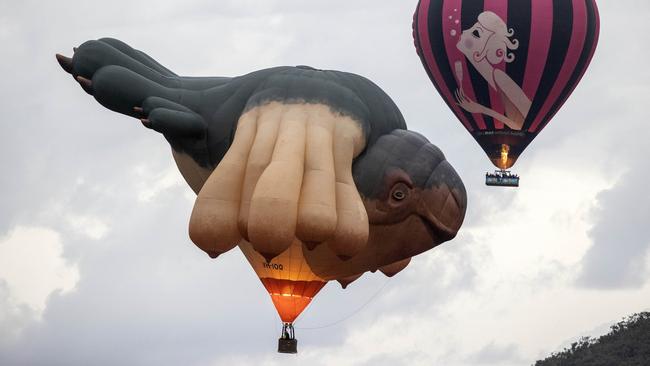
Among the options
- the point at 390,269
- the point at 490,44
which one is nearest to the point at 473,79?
the point at 490,44

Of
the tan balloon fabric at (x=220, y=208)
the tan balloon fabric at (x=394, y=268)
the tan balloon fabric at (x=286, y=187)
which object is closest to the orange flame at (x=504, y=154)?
the tan balloon fabric at (x=394, y=268)

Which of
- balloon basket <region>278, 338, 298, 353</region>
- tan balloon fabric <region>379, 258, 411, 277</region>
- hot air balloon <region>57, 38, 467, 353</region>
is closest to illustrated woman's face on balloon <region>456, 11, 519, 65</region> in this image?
tan balloon fabric <region>379, 258, 411, 277</region>

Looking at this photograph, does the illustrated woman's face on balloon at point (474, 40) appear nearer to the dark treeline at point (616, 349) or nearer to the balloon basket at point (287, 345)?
the dark treeline at point (616, 349)

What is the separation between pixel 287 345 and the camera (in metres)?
20.3

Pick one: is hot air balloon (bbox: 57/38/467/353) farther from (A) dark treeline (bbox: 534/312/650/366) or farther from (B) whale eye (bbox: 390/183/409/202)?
(A) dark treeline (bbox: 534/312/650/366)

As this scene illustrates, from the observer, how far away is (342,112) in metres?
18.8

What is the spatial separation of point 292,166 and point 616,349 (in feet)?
61.5

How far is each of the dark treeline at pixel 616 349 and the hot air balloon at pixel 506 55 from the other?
4.51m

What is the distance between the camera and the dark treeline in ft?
113

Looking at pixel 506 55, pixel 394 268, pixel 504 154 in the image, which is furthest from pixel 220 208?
pixel 504 154

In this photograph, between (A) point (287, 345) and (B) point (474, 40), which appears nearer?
(A) point (287, 345)

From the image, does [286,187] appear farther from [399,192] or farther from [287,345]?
[287,345]

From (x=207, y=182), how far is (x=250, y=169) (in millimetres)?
443

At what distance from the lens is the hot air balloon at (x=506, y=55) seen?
32312 millimetres
